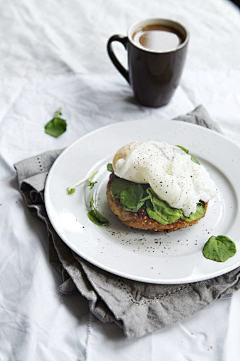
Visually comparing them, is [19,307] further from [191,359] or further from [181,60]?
[181,60]

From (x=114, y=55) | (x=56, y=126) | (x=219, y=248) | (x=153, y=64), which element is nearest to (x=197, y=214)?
(x=219, y=248)

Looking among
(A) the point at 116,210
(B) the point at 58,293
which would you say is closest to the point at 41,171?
(A) the point at 116,210

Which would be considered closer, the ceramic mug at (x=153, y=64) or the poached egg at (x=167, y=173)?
the poached egg at (x=167, y=173)

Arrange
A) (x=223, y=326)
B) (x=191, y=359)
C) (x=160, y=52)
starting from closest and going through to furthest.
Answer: (x=191, y=359)
(x=223, y=326)
(x=160, y=52)

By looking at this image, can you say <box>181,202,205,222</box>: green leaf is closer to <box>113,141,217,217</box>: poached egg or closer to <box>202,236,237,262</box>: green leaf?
<box>113,141,217,217</box>: poached egg

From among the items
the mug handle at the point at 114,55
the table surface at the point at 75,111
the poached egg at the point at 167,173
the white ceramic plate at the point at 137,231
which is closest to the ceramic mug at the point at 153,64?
the mug handle at the point at 114,55

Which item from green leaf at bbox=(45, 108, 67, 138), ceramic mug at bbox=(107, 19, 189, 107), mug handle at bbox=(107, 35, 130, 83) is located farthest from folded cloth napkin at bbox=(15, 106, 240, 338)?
mug handle at bbox=(107, 35, 130, 83)

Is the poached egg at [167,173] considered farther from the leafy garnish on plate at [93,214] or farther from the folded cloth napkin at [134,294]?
the folded cloth napkin at [134,294]
